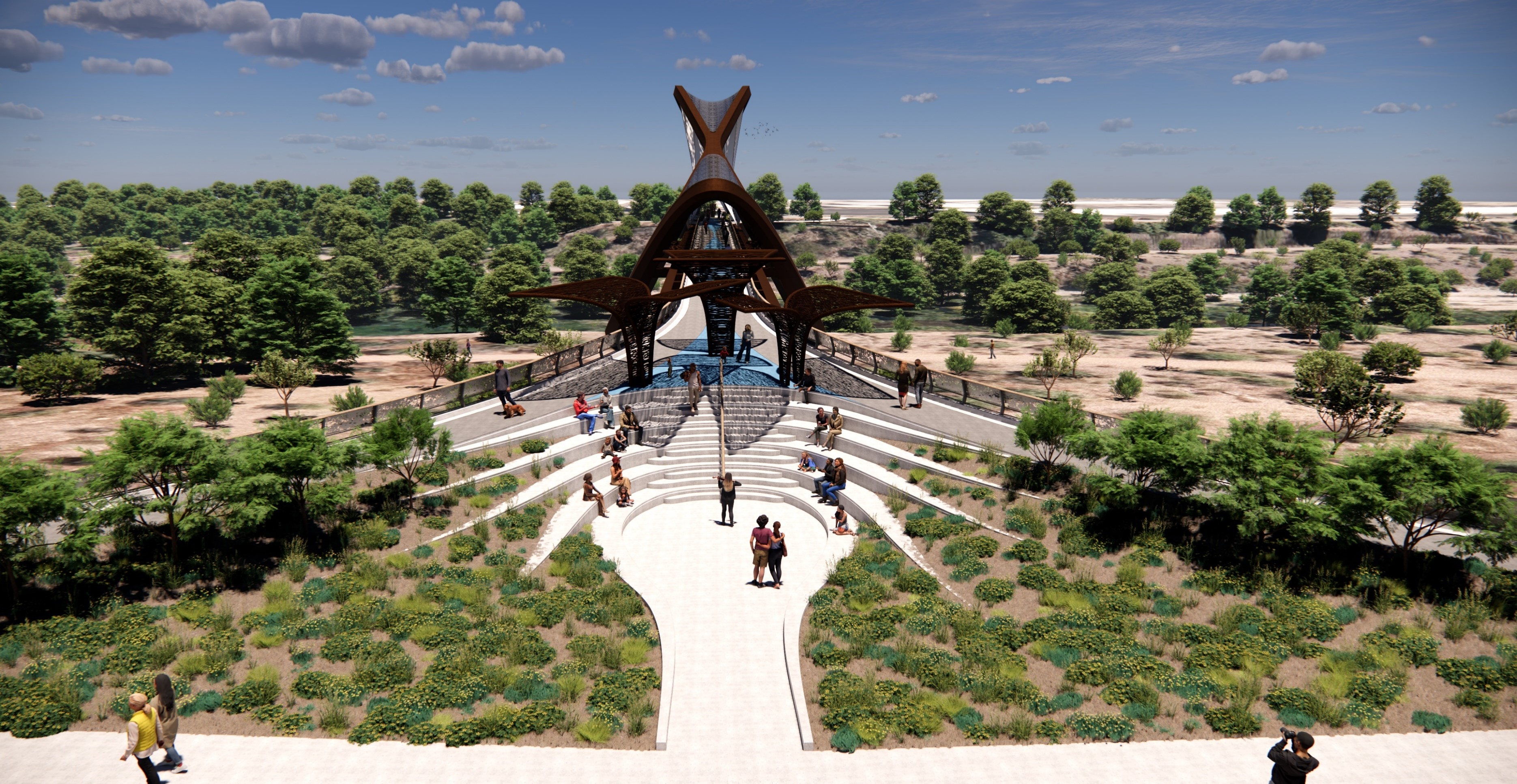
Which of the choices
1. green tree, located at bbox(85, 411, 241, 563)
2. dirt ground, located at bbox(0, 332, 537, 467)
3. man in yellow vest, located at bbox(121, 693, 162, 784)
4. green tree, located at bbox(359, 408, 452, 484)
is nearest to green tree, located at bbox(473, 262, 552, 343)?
dirt ground, located at bbox(0, 332, 537, 467)

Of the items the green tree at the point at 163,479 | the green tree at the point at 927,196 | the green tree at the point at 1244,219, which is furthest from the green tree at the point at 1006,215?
the green tree at the point at 163,479

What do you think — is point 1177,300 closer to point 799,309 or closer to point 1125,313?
point 1125,313

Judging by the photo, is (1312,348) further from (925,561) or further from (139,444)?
(139,444)

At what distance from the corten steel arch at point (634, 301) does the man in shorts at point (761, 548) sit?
40.9 ft

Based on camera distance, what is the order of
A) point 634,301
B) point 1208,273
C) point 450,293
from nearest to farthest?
point 634,301, point 450,293, point 1208,273

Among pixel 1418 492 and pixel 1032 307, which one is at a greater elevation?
pixel 1032 307

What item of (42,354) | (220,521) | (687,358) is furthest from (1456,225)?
(42,354)

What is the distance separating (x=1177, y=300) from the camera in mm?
82188

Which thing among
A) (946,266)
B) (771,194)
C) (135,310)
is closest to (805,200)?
(771,194)

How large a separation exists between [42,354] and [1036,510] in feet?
174

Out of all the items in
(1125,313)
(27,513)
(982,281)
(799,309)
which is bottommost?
(27,513)

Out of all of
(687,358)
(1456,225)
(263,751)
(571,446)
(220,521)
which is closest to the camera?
(263,751)

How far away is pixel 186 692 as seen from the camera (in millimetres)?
11852

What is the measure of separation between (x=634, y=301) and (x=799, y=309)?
637 cm
